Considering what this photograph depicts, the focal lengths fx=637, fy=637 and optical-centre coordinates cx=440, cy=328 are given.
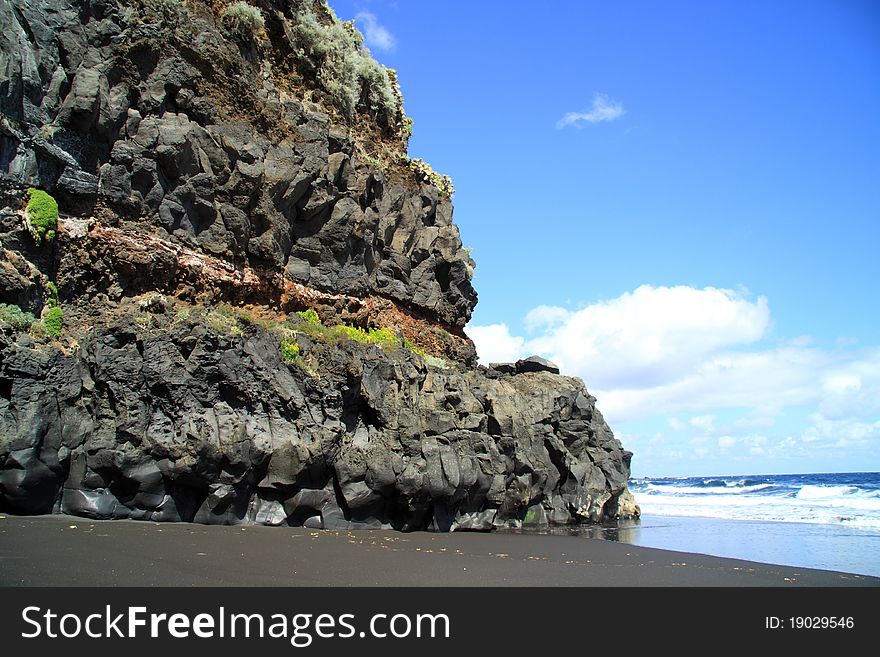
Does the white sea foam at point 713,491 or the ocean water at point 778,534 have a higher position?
the ocean water at point 778,534

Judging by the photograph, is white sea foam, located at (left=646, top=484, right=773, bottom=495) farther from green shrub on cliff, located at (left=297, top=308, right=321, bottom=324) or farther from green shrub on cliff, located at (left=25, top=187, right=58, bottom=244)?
green shrub on cliff, located at (left=25, top=187, right=58, bottom=244)

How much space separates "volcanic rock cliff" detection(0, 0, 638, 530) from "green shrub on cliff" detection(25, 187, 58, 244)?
64mm

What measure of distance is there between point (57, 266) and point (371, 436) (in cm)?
785

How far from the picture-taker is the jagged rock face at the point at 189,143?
14.0 m

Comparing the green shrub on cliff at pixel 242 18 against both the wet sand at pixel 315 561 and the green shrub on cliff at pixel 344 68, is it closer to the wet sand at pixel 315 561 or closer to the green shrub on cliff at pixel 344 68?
the green shrub on cliff at pixel 344 68

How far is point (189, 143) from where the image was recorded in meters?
16.0

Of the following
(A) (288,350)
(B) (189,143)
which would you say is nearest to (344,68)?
(B) (189,143)

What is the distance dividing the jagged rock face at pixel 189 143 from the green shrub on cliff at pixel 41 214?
32 centimetres

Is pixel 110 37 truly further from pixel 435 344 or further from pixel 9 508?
pixel 435 344

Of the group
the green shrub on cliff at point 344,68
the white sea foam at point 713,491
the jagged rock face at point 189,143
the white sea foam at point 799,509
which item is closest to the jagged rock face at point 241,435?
the jagged rock face at point 189,143

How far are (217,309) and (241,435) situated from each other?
4.08 m
